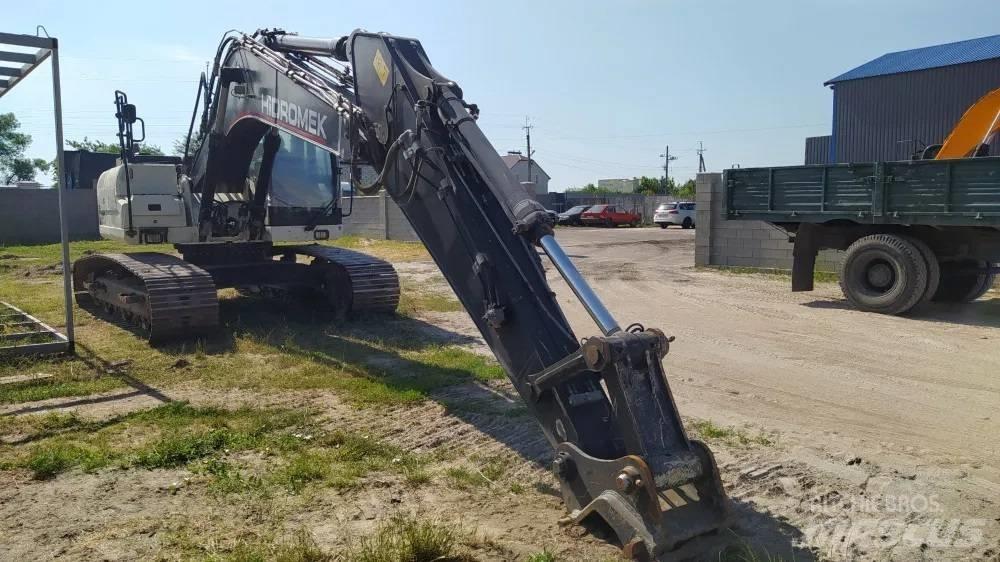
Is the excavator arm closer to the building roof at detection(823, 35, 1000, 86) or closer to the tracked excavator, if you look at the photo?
the tracked excavator

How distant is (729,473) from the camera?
15.6 ft

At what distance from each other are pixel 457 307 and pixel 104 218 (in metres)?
4.74

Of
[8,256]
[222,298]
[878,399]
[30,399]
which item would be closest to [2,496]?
[30,399]

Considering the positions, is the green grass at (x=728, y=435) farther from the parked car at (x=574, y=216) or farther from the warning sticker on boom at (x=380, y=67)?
the parked car at (x=574, y=216)

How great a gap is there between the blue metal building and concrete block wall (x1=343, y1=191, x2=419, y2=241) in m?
17.0

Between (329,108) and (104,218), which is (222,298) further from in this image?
(329,108)

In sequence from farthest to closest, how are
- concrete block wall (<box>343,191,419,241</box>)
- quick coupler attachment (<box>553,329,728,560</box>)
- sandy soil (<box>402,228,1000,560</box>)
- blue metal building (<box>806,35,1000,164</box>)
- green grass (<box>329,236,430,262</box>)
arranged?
1. blue metal building (<box>806,35,1000,164</box>)
2. concrete block wall (<box>343,191,419,241</box>)
3. green grass (<box>329,236,430,262</box>)
4. sandy soil (<box>402,228,1000,560</box>)
5. quick coupler attachment (<box>553,329,728,560</box>)

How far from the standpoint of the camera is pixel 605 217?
129 ft

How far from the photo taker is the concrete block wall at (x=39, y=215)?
2634cm

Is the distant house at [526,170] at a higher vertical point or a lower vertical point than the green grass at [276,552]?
higher

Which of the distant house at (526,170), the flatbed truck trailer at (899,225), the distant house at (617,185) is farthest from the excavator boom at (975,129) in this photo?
the distant house at (617,185)

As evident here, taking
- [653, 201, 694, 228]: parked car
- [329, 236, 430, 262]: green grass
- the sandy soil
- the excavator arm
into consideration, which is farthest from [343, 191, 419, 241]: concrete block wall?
the excavator arm

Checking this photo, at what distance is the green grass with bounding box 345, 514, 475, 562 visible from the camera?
3.54 m

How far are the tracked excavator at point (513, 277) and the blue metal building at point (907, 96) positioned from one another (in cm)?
2545
